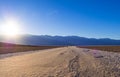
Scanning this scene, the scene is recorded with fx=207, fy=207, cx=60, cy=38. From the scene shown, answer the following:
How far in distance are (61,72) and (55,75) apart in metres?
1.04

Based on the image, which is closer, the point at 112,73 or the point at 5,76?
the point at 5,76

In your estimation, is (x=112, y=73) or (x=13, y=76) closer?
(x=13, y=76)

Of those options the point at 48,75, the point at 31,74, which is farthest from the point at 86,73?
the point at 31,74

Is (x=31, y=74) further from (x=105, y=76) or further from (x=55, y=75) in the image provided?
(x=105, y=76)

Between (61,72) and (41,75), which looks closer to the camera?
(41,75)

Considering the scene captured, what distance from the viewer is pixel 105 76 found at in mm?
13641

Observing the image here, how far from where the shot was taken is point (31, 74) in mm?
14031

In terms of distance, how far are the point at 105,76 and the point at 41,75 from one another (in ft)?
13.8

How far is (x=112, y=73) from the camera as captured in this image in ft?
47.8

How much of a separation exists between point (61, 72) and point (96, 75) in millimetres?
2465

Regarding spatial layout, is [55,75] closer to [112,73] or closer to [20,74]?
[20,74]

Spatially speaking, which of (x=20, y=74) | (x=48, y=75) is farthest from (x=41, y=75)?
(x=20, y=74)

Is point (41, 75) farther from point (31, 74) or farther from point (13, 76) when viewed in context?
point (13, 76)

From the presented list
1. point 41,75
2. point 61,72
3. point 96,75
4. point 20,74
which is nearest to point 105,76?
point 96,75
